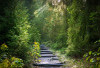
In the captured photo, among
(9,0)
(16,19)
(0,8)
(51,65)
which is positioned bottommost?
(51,65)

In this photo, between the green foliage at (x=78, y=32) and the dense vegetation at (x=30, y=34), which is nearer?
the dense vegetation at (x=30, y=34)

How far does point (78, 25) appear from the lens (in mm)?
7027

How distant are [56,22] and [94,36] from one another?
7.62 metres

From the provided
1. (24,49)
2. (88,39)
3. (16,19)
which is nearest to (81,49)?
(88,39)

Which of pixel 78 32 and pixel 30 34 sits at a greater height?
pixel 30 34

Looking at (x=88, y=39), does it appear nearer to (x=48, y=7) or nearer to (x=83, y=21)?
(x=83, y=21)

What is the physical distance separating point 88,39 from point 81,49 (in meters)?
0.98

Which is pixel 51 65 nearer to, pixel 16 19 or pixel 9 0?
pixel 16 19

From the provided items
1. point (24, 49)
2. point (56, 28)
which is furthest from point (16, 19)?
point (56, 28)

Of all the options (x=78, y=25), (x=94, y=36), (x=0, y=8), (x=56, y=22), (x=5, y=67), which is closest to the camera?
(x=5, y=67)

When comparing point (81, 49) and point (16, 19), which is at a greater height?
point (16, 19)

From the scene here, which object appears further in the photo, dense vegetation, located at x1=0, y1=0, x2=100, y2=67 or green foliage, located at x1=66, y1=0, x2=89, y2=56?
green foliage, located at x1=66, y1=0, x2=89, y2=56

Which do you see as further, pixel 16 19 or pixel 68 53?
pixel 68 53

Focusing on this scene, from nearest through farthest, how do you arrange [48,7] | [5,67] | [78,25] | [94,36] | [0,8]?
1. [5,67]
2. [0,8]
3. [94,36]
4. [78,25]
5. [48,7]
